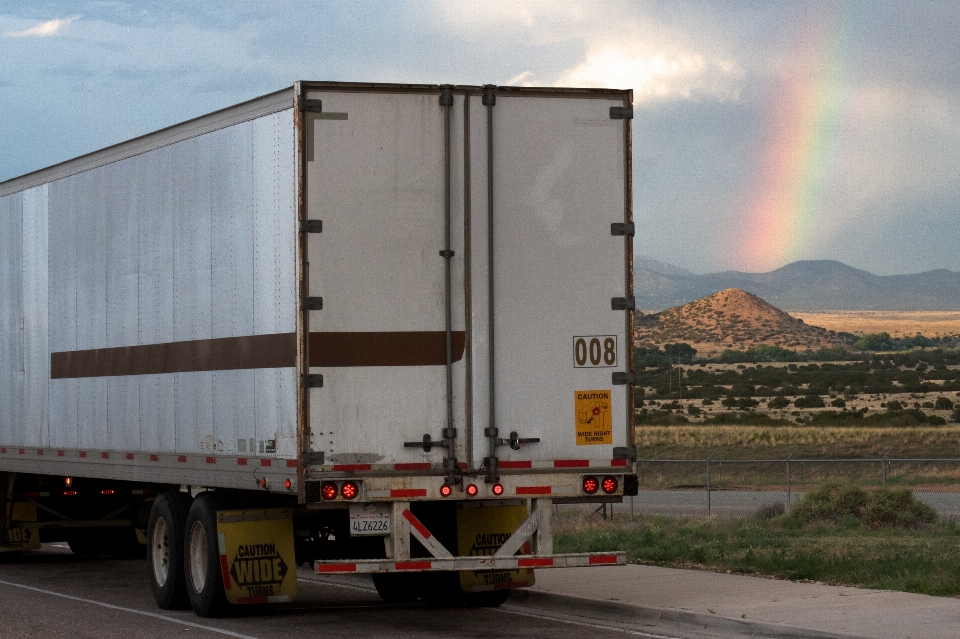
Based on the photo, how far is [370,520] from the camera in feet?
41.4

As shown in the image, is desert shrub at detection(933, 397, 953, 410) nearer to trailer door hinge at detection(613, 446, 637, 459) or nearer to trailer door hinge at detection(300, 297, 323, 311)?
trailer door hinge at detection(613, 446, 637, 459)

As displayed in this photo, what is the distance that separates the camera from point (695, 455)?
56.6m

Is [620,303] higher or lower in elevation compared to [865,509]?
higher

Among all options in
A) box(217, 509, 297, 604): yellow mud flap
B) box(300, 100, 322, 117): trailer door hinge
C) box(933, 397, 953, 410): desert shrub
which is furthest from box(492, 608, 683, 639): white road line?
box(933, 397, 953, 410): desert shrub

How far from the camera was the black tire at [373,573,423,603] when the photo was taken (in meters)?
15.2

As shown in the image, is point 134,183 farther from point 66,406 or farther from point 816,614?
point 816,614

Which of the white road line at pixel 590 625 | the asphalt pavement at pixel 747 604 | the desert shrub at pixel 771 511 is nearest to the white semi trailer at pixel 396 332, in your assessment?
the white road line at pixel 590 625

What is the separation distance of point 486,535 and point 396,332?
2554 millimetres

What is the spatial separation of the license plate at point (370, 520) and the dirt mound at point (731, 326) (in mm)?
151384

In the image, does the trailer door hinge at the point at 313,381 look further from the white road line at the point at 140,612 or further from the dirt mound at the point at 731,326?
the dirt mound at the point at 731,326

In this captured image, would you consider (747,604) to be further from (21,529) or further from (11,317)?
(21,529)

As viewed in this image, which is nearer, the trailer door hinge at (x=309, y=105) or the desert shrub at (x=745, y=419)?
the trailer door hinge at (x=309, y=105)

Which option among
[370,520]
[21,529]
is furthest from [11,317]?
[370,520]

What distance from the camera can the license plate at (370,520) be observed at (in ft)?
41.2
